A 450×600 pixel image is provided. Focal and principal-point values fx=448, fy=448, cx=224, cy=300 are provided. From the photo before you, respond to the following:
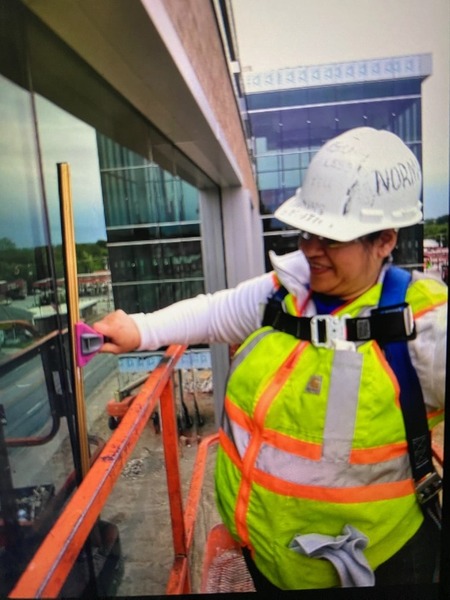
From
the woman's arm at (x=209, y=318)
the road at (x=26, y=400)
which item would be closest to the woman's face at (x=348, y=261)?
the woman's arm at (x=209, y=318)

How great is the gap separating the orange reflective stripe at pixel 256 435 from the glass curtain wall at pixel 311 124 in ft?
1.13

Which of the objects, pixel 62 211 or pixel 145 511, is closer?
pixel 62 211

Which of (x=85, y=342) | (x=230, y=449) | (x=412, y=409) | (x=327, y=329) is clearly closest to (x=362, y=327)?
(x=327, y=329)

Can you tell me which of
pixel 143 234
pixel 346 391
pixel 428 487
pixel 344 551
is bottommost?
pixel 344 551

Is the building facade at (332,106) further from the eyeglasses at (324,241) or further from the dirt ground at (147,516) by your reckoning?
the dirt ground at (147,516)

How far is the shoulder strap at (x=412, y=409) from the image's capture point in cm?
92

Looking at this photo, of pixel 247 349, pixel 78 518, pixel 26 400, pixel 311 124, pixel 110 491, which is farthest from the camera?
pixel 247 349

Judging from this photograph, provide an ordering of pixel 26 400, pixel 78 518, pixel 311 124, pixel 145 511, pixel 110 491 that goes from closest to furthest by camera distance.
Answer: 1. pixel 78 518
2. pixel 110 491
3. pixel 26 400
4. pixel 311 124
5. pixel 145 511

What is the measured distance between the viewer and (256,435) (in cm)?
105

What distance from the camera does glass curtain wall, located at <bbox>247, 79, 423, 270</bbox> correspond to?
0.92m

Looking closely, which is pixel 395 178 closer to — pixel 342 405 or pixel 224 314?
pixel 342 405

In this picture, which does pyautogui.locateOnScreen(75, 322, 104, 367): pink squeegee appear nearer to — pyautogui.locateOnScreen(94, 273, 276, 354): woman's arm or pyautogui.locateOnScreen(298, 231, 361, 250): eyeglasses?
pyautogui.locateOnScreen(94, 273, 276, 354): woman's arm

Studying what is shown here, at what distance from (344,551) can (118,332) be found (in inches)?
27.2

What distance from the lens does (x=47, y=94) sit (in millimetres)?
985
